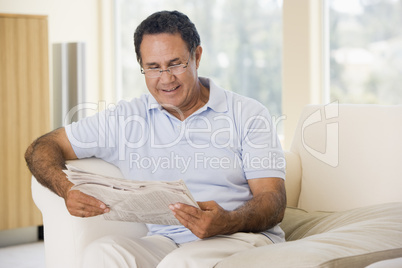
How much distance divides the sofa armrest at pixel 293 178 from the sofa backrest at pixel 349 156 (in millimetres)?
21

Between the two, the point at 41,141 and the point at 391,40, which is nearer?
the point at 41,141

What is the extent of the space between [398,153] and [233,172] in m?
A: 0.68

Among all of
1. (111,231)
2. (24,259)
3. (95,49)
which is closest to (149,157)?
(111,231)

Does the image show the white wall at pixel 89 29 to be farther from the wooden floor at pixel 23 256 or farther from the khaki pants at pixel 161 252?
the khaki pants at pixel 161 252

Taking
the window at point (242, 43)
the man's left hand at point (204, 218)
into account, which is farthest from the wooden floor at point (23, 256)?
the man's left hand at point (204, 218)

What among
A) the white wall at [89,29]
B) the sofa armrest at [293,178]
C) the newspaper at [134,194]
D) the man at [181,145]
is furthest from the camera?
the white wall at [89,29]

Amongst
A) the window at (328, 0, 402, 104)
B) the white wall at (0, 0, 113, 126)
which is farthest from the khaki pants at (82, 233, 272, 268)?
the white wall at (0, 0, 113, 126)

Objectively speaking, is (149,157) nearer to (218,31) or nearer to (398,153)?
(398,153)

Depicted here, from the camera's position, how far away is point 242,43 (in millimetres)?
4703

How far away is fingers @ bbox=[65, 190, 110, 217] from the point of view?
5.95ft

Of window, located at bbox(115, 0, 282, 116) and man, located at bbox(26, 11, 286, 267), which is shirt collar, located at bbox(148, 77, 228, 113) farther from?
window, located at bbox(115, 0, 282, 116)

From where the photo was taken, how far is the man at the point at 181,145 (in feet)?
6.39

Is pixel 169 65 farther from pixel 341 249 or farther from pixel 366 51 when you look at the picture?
pixel 366 51

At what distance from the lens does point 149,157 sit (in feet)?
7.09
